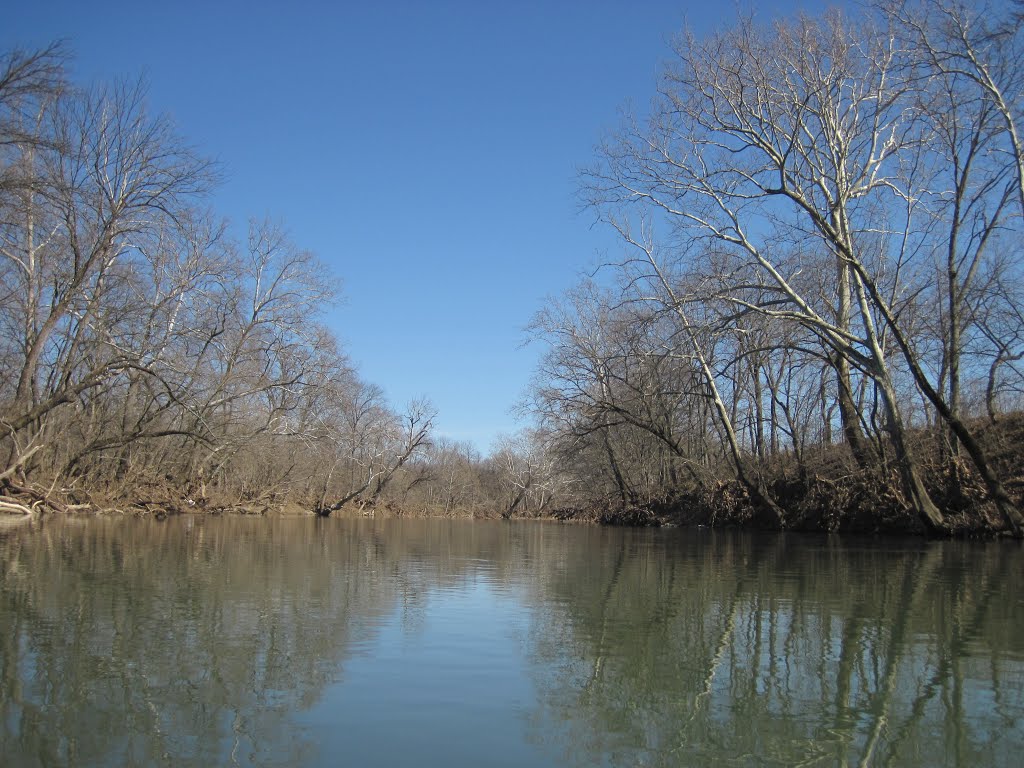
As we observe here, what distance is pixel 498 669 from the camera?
207 inches

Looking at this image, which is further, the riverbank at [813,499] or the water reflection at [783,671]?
the riverbank at [813,499]

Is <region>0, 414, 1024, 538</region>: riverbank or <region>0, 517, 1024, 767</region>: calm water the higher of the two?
<region>0, 414, 1024, 538</region>: riverbank

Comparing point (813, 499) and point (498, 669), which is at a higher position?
point (813, 499)

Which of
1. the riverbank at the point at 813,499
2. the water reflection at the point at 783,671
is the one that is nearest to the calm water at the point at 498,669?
the water reflection at the point at 783,671

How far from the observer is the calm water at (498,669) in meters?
3.66

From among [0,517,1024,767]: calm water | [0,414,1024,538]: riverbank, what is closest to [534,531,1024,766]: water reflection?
[0,517,1024,767]: calm water

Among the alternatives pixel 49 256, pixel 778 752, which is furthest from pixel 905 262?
pixel 49 256

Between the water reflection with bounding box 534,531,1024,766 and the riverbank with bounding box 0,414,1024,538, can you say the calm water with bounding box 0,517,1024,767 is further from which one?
the riverbank with bounding box 0,414,1024,538

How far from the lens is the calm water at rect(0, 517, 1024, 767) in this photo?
366 centimetres

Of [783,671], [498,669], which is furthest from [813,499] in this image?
[498,669]

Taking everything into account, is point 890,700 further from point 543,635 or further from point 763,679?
point 543,635

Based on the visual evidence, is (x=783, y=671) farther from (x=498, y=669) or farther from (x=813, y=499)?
(x=813, y=499)

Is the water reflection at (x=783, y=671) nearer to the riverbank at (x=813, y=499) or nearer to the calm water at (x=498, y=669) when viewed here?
the calm water at (x=498, y=669)

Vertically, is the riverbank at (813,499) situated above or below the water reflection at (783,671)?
above
